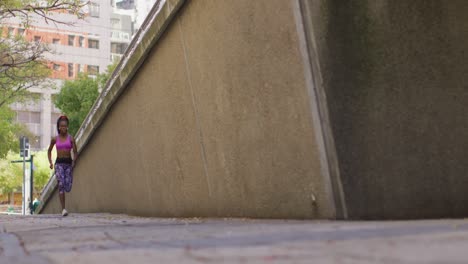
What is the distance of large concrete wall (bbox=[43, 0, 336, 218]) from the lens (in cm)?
737

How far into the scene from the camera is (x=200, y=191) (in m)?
9.72

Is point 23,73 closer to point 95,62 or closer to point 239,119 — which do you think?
point 239,119

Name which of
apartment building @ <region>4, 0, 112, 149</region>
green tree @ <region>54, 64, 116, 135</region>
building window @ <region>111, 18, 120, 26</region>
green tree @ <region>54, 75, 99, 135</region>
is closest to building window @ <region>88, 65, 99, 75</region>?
apartment building @ <region>4, 0, 112, 149</region>

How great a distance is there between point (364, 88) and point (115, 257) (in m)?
3.34

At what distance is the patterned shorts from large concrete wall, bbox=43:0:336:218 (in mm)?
1373

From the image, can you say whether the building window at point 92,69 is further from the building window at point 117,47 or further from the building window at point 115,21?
the building window at point 115,21

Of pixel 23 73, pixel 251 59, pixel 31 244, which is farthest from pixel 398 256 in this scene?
pixel 23 73

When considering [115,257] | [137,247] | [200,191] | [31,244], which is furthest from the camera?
[200,191]

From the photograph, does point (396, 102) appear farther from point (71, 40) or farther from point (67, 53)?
point (71, 40)

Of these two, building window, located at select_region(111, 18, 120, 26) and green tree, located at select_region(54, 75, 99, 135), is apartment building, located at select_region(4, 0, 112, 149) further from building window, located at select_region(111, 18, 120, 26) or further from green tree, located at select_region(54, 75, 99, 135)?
green tree, located at select_region(54, 75, 99, 135)

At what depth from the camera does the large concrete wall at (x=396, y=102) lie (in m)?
6.96

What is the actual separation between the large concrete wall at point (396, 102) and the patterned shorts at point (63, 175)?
7.43 m

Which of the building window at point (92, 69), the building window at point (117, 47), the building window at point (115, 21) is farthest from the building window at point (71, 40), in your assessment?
the building window at point (115, 21)

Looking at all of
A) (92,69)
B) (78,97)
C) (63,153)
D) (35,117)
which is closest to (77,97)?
(78,97)
